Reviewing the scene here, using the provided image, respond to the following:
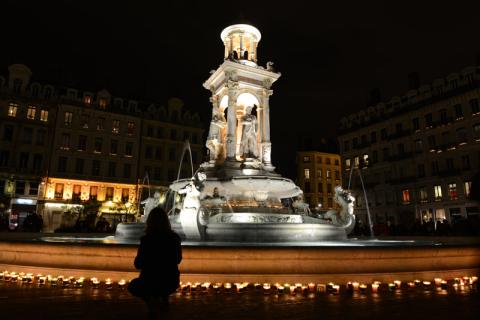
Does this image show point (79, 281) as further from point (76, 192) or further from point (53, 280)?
point (76, 192)

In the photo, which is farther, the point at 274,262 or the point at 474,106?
the point at 474,106

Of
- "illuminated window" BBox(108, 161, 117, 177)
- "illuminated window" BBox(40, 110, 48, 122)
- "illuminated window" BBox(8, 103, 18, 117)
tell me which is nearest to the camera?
"illuminated window" BBox(8, 103, 18, 117)

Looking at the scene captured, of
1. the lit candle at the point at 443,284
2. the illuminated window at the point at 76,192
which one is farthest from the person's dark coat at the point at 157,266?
the illuminated window at the point at 76,192

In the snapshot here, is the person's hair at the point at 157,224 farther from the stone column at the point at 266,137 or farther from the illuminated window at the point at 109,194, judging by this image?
the illuminated window at the point at 109,194

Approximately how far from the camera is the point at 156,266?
16.7ft

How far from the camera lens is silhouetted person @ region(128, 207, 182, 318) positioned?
5.04 meters

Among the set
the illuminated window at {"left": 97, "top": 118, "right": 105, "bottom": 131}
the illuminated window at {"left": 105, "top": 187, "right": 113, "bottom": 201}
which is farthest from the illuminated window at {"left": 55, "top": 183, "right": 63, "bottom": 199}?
the illuminated window at {"left": 97, "top": 118, "right": 105, "bottom": 131}

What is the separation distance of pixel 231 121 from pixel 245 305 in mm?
13314

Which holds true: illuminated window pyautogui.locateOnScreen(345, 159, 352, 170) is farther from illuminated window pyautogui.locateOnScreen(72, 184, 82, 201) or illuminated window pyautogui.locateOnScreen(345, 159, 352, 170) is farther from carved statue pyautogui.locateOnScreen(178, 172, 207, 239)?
carved statue pyautogui.locateOnScreen(178, 172, 207, 239)

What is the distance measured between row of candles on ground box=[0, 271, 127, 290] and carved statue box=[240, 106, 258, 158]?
445 inches

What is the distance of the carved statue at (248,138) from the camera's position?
19.1 meters

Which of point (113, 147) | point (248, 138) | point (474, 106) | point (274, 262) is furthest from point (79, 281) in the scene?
point (113, 147)

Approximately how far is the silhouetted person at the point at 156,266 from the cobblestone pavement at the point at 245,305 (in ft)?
1.28

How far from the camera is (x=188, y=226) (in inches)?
491
